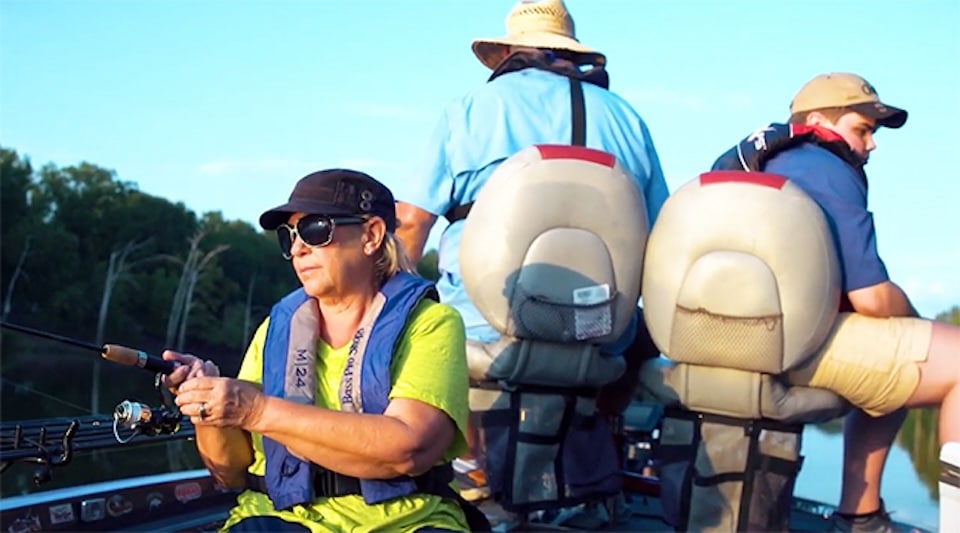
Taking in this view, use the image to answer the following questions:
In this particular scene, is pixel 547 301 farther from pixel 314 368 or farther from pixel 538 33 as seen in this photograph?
pixel 538 33

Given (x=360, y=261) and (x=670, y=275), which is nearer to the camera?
(x=360, y=261)

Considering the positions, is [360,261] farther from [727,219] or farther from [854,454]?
[854,454]

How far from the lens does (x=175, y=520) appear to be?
3.71 metres

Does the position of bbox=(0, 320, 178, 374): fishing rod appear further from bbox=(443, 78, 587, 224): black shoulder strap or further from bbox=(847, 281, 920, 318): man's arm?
bbox=(847, 281, 920, 318): man's arm

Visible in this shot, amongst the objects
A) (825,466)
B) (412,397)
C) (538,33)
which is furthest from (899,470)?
(412,397)

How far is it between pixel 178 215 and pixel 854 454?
49448 millimetres

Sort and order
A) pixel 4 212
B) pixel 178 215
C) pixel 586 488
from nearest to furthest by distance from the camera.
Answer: pixel 586 488
pixel 4 212
pixel 178 215

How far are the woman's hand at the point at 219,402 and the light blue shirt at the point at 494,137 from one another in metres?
1.55

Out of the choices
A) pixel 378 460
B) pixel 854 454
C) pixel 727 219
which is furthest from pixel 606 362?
pixel 378 460

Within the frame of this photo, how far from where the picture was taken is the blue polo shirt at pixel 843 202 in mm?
3236

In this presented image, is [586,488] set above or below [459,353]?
below

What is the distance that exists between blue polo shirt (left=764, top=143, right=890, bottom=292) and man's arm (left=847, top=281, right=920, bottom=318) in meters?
0.02

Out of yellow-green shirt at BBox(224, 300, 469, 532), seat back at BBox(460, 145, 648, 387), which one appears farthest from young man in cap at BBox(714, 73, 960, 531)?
yellow-green shirt at BBox(224, 300, 469, 532)

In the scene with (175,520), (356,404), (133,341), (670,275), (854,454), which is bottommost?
(133,341)
